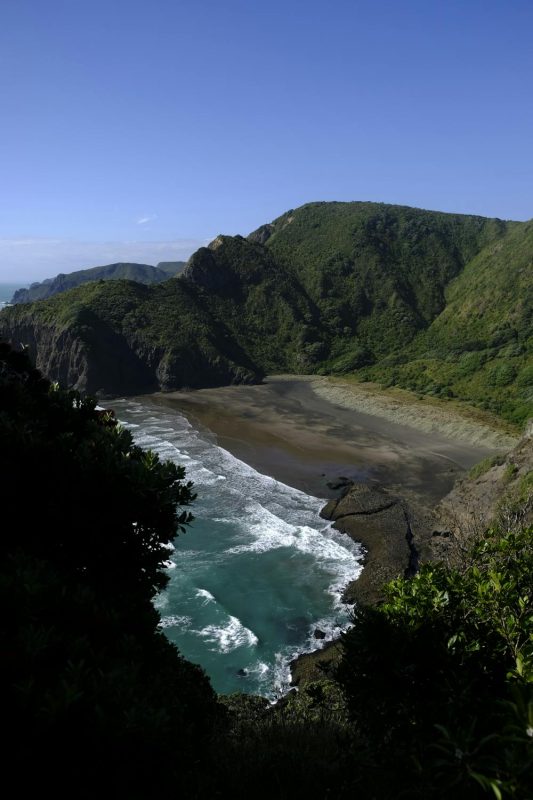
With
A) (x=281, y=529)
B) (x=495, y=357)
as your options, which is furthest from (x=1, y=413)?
(x=495, y=357)

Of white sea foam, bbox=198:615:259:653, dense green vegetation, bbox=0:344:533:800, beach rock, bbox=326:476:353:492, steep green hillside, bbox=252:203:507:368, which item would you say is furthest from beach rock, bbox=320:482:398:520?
steep green hillside, bbox=252:203:507:368

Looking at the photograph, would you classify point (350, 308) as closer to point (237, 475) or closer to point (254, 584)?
point (237, 475)

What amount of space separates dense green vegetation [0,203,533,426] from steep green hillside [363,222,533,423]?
1.04 feet

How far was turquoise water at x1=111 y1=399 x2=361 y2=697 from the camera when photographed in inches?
1073

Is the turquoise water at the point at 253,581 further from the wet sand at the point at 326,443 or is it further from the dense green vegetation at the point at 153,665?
the dense green vegetation at the point at 153,665

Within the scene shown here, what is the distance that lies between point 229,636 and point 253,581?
18.5 feet

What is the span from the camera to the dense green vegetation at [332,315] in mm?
98500

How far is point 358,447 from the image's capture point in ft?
206

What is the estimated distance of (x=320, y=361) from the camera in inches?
4791

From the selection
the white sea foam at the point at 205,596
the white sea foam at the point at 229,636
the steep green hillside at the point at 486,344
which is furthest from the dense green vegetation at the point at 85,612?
the steep green hillside at the point at 486,344

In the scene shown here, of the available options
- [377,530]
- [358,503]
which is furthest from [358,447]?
[377,530]

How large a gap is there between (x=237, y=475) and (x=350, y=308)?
9756 centimetres

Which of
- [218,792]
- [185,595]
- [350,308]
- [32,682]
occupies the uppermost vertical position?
[350,308]

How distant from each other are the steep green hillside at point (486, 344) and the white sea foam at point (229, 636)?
181ft
